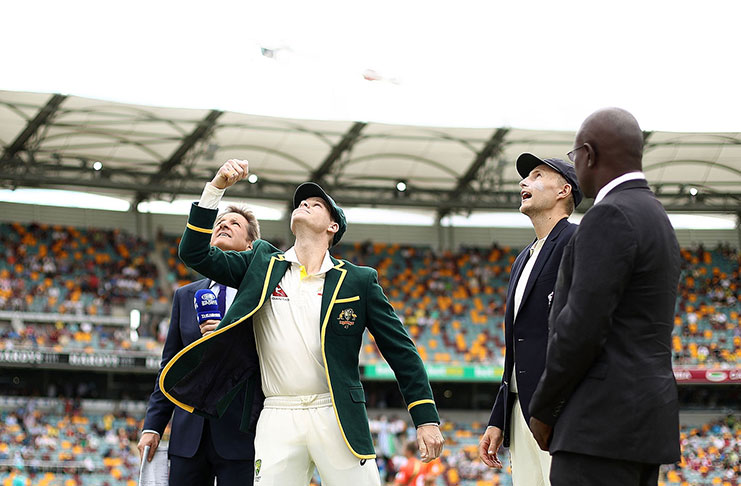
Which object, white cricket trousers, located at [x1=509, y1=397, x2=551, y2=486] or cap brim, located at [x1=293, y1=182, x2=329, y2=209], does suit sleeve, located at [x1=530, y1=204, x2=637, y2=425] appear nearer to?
white cricket trousers, located at [x1=509, y1=397, x2=551, y2=486]

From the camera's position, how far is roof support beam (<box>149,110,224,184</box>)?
2672 cm

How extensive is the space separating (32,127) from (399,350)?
78.3 feet

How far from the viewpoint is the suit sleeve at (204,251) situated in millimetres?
4453

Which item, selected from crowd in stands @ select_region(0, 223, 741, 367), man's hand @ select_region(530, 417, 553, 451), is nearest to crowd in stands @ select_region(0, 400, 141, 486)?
crowd in stands @ select_region(0, 223, 741, 367)

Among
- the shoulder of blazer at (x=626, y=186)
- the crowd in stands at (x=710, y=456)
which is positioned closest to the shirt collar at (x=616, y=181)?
the shoulder of blazer at (x=626, y=186)

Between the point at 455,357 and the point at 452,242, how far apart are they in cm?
699

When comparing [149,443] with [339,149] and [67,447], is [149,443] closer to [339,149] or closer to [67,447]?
[67,447]

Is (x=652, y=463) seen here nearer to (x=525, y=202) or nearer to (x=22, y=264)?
(x=525, y=202)

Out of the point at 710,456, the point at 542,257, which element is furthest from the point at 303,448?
the point at 710,456

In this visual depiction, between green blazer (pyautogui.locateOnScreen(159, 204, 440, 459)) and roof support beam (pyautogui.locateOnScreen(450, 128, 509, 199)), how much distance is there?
2423 centimetres

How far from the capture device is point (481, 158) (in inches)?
1204

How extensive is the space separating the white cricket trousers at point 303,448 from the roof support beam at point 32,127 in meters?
21.8

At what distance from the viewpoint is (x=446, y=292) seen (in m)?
34.8

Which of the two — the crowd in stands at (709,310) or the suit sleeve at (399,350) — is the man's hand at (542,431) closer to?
the suit sleeve at (399,350)
